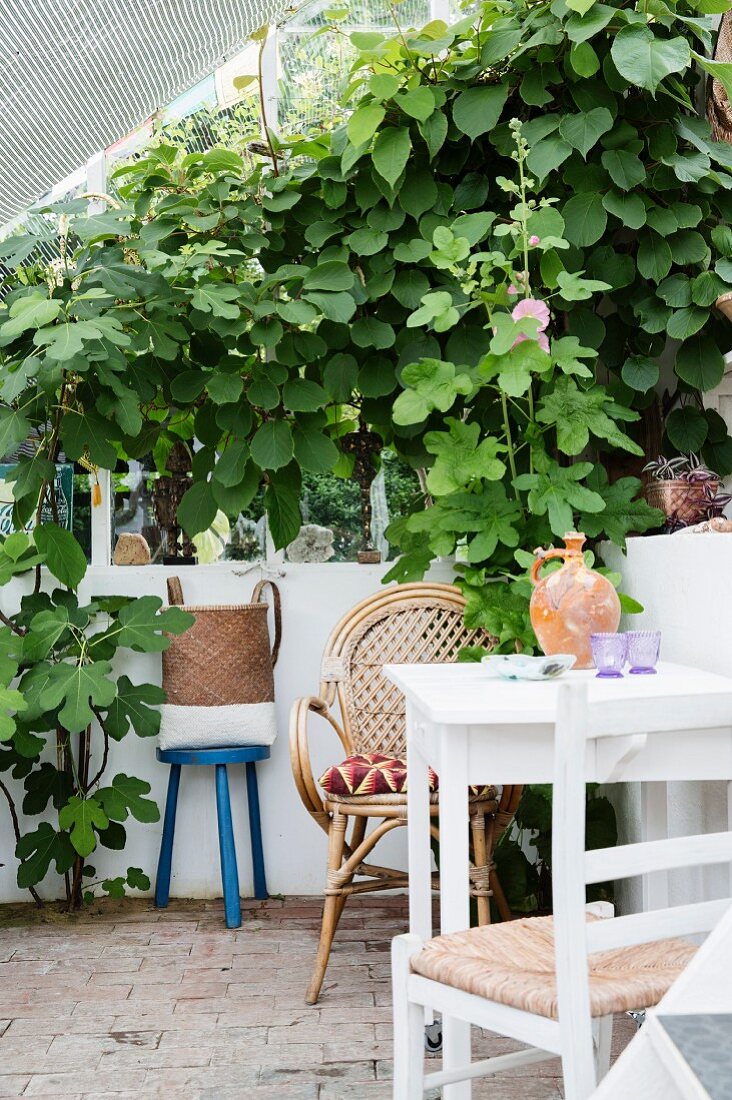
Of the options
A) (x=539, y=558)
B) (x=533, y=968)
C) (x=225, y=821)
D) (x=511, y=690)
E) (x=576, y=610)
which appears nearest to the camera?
(x=533, y=968)

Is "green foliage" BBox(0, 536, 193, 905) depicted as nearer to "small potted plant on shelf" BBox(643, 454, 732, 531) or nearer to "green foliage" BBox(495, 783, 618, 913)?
"green foliage" BBox(495, 783, 618, 913)

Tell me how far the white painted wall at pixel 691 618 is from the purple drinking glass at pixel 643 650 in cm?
13

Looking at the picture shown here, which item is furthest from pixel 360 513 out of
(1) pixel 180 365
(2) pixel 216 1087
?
(2) pixel 216 1087

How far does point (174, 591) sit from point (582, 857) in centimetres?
230

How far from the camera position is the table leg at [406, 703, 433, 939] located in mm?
2127

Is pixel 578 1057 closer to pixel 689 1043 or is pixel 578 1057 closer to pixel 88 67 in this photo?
pixel 689 1043

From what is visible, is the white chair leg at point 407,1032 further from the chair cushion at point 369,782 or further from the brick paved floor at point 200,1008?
the chair cushion at point 369,782

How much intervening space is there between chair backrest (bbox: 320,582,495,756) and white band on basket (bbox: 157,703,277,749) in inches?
14.6

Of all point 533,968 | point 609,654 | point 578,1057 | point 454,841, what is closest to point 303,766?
point 609,654

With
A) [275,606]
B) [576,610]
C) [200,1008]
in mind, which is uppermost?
[576,610]

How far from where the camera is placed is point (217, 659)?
314 cm

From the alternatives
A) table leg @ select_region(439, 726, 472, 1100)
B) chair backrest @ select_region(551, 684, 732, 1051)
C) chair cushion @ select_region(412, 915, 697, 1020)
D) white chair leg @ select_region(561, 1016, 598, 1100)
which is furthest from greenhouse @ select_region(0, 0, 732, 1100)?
white chair leg @ select_region(561, 1016, 598, 1100)

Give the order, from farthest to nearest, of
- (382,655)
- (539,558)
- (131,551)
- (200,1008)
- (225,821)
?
(131,551), (225,821), (382,655), (200,1008), (539,558)

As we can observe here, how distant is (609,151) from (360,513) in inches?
50.9
